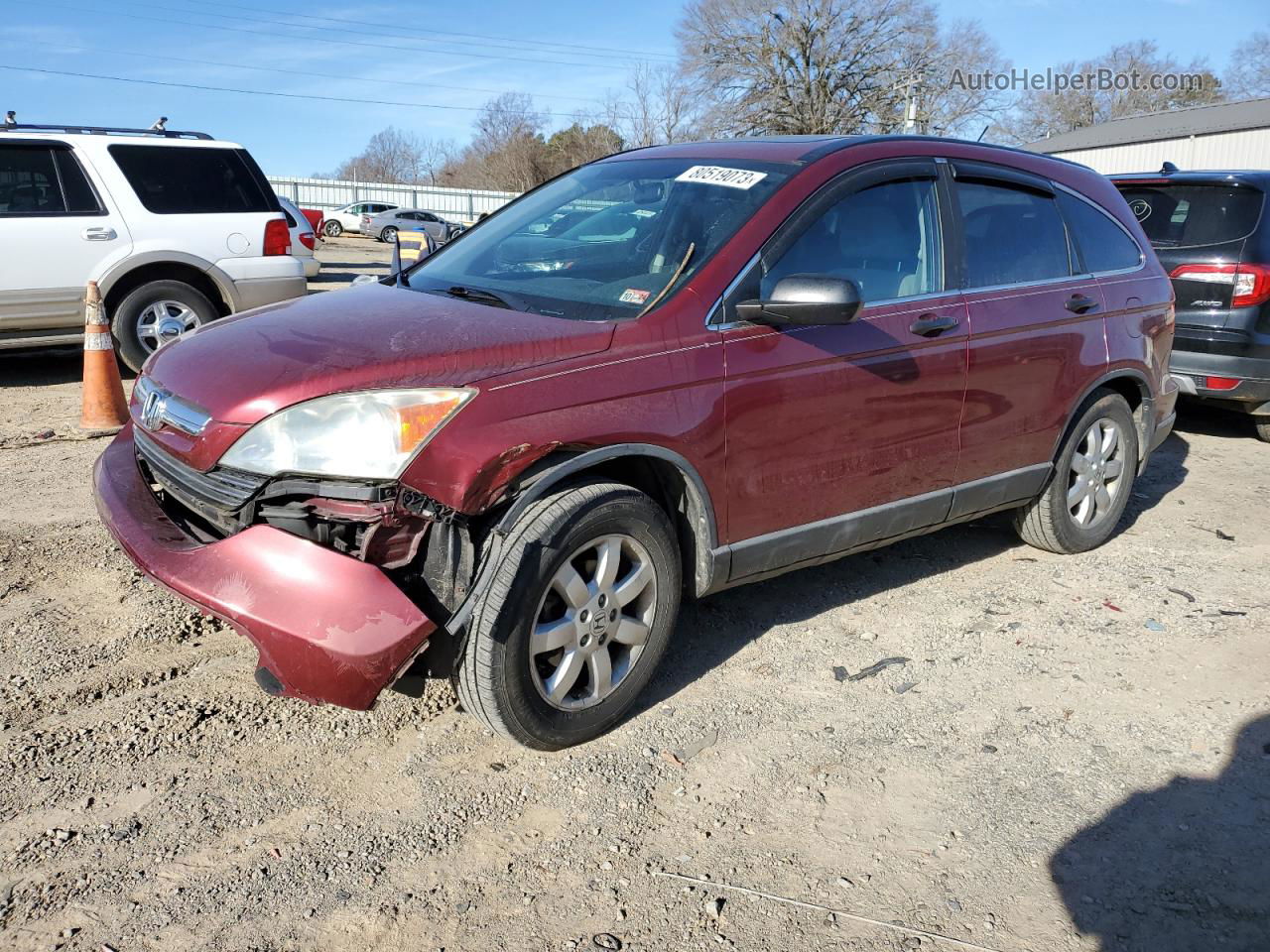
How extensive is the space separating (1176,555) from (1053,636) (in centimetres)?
143

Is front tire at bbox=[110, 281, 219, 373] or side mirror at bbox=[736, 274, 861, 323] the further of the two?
front tire at bbox=[110, 281, 219, 373]

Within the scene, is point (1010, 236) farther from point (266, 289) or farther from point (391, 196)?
point (391, 196)

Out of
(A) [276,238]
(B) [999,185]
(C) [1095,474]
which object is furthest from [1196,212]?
(A) [276,238]

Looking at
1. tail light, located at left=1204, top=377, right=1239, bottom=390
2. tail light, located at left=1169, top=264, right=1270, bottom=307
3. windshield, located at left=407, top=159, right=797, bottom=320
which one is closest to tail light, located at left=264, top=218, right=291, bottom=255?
windshield, located at left=407, top=159, right=797, bottom=320

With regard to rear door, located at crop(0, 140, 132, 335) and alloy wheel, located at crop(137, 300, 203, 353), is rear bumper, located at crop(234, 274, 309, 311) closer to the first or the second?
alloy wheel, located at crop(137, 300, 203, 353)

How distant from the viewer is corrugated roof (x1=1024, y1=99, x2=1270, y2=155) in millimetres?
35844

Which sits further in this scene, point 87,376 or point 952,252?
point 87,376

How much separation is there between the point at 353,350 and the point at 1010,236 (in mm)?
2890

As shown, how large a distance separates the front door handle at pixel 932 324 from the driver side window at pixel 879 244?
0.36ft

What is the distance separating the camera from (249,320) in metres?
3.57

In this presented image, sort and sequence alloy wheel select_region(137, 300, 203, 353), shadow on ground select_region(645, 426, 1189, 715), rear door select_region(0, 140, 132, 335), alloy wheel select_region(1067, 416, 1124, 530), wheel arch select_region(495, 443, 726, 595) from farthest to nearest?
alloy wheel select_region(137, 300, 203, 353), rear door select_region(0, 140, 132, 335), alloy wheel select_region(1067, 416, 1124, 530), shadow on ground select_region(645, 426, 1189, 715), wheel arch select_region(495, 443, 726, 595)

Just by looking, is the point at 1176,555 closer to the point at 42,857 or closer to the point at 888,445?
the point at 888,445

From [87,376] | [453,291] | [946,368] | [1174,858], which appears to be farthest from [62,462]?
[1174,858]

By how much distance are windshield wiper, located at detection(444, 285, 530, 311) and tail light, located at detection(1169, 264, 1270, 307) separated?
543 cm
